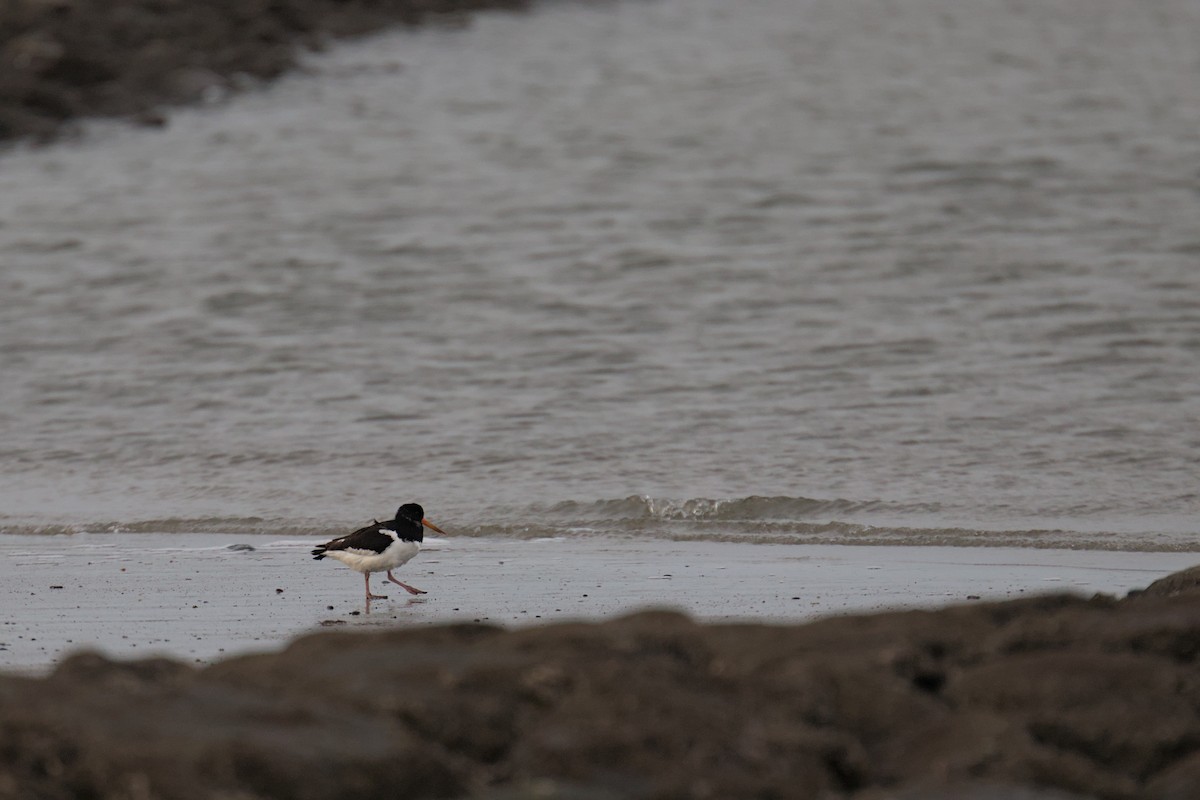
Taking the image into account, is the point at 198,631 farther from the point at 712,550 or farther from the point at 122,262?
the point at 122,262

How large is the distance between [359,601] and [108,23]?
62.9ft

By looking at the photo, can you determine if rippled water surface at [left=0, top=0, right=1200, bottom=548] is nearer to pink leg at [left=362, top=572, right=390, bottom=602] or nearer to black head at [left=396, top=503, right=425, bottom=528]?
black head at [left=396, top=503, right=425, bottom=528]

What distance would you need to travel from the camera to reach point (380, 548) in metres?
8.45

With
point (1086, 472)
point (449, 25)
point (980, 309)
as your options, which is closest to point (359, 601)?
point (1086, 472)

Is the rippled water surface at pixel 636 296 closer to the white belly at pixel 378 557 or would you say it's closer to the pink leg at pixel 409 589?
the pink leg at pixel 409 589

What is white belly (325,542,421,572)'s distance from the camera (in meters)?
8.45

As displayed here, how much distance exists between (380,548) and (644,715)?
4.53m

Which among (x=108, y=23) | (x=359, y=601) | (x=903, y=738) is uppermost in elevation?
(x=108, y=23)

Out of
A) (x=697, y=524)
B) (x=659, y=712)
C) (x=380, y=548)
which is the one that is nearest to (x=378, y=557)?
(x=380, y=548)

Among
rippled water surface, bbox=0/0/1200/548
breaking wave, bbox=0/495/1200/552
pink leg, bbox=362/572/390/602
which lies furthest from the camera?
rippled water surface, bbox=0/0/1200/548

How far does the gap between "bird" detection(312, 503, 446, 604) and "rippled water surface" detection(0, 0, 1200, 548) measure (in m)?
1.35

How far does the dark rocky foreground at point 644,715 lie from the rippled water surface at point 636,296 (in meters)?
4.84

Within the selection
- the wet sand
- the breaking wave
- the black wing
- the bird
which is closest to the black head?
the bird

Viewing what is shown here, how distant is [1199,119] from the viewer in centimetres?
2300
